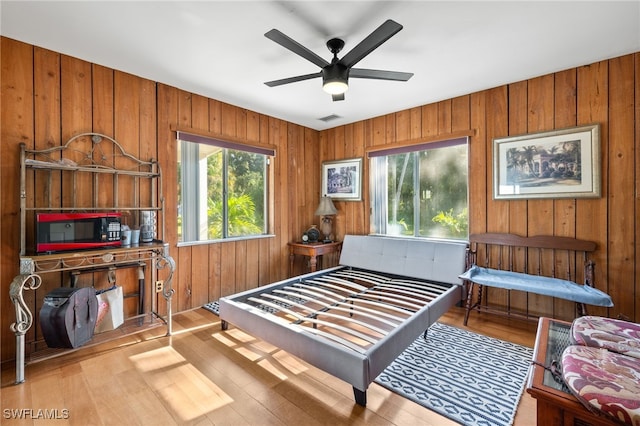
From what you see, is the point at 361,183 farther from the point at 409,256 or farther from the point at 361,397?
the point at 361,397

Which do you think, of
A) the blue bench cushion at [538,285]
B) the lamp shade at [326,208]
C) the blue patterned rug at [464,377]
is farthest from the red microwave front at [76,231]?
the blue bench cushion at [538,285]

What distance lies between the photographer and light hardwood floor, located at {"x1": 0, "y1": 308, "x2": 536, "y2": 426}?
158 centimetres

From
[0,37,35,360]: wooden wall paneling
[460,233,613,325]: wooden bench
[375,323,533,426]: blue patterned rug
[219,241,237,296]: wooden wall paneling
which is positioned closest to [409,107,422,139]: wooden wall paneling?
[460,233,613,325]: wooden bench

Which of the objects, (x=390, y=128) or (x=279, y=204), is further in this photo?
(x=279, y=204)

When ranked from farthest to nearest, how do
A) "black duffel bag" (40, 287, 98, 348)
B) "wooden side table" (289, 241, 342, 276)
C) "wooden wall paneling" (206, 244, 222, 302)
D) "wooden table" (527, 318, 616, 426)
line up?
"wooden side table" (289, 241, 342, 276), "wooden wall paneling" (206, 244, 222, 302), "black duffel bag" (40, 287, 98, 348), "wooden table" (527, 318, 616, 426)

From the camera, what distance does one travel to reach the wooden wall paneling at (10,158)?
214cm

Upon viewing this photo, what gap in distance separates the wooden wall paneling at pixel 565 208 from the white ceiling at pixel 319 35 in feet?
0.56

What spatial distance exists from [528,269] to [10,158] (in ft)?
15.5

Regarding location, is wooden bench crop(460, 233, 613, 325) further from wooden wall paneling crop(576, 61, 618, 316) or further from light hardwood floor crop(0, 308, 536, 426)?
light hardwood floor crop(0, 308, 536, 426)

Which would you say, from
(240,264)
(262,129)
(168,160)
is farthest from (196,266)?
(262,129)

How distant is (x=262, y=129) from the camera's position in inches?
155

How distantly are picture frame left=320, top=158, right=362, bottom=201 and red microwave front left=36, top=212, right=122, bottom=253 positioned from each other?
9.63 feet

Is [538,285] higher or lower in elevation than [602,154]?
lower

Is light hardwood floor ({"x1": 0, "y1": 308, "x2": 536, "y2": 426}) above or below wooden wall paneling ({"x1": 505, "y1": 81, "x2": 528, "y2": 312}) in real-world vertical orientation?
below
